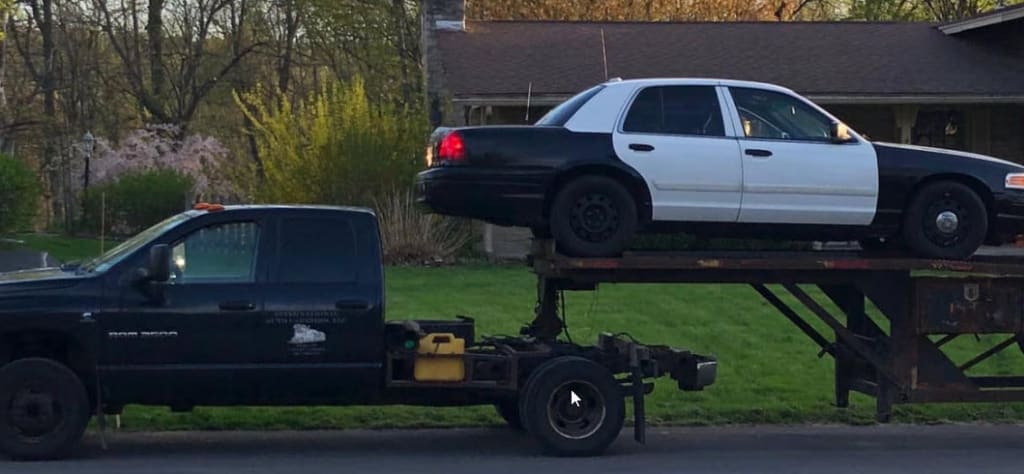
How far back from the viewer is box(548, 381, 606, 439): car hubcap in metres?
10.9

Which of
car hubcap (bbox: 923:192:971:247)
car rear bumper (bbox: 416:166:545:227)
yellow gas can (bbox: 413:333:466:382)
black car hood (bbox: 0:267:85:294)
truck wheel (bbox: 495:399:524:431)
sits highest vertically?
car rear bumper (bbox: 416:166:545:227)

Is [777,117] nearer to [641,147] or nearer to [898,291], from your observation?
[641,147]

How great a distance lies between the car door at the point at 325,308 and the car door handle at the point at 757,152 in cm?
283

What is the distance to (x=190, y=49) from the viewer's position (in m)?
48.1

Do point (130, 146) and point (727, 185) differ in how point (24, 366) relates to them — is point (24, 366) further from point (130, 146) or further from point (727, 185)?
point (130, 146)

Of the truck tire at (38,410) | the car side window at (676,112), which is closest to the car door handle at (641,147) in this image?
the car side window at (676,112)

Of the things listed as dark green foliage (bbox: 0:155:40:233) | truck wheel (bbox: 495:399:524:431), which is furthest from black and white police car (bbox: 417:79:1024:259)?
dark green foliage (bbox: 0:155:40:233)

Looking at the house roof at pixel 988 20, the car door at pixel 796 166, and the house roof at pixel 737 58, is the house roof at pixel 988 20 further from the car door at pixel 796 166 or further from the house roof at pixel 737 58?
the car door at pixel 796 166

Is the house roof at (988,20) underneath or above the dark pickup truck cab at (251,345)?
above

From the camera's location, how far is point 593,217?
11062 mm

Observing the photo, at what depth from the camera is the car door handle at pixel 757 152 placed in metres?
11.1

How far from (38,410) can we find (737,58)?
1924cm

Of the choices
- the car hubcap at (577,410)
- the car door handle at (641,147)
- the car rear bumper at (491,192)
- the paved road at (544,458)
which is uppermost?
the car door handle at (641,147)

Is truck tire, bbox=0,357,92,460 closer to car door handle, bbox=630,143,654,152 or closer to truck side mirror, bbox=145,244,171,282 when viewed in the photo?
truck side mirror, bbox=145,244,171,282
